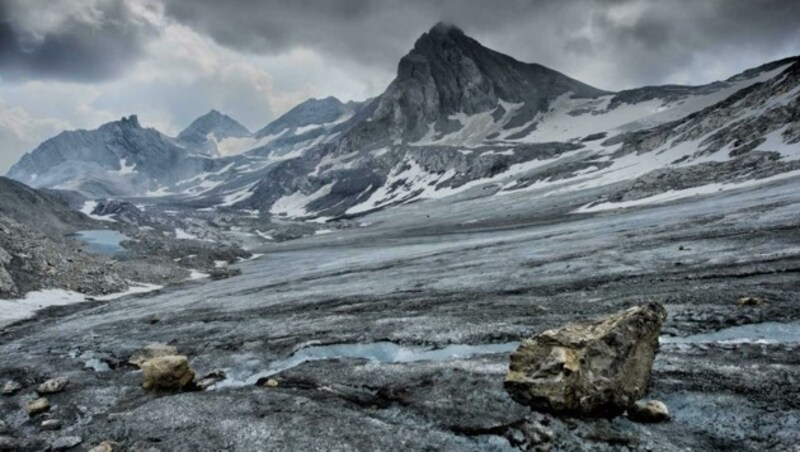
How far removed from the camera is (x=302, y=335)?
24172mm

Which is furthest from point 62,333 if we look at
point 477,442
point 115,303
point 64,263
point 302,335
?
point 477,442

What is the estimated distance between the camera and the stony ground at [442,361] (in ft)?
40.6

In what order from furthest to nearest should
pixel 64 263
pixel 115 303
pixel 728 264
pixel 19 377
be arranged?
pixel 64 263 < pixel 115 303 < pixel 728 264 < pixel 19 377

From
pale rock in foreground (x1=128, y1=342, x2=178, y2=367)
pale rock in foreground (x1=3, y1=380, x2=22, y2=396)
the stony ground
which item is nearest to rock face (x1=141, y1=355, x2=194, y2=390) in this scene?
the stony ground

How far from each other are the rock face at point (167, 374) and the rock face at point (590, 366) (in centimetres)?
1155

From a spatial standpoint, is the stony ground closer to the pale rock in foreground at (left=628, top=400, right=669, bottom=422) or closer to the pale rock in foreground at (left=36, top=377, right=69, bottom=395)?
the pale rock in foreground at (left=628, top=400, right=669, bottom=422)

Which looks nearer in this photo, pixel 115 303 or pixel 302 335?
pixel 302 335

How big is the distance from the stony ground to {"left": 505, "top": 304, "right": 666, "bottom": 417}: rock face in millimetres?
553

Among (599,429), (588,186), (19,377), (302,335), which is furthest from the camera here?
(588,186)

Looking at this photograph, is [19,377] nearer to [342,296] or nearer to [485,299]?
[342,296]

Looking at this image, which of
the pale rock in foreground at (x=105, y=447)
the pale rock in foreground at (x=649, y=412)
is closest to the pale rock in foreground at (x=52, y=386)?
the pale rock in foreground at (x=105, y=447)

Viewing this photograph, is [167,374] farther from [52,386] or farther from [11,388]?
[11,388]

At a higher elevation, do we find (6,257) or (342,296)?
(6,257)

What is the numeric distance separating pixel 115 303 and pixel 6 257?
11160 mm
